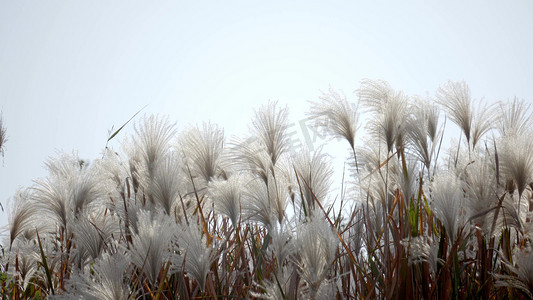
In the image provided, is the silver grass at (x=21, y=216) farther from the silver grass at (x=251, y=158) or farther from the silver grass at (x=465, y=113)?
the silver grass at (x=465, y=113)

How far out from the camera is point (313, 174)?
8.57ft

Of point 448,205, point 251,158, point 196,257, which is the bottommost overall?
point 196,257

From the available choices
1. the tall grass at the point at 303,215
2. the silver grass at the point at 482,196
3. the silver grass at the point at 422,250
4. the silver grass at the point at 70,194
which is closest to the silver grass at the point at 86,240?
the tall grass at the point at 303,215

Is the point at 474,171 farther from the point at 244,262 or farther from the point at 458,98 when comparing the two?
the point at 244,262

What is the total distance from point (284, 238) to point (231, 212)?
0.58 metres

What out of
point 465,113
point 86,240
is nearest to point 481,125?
point 465,113

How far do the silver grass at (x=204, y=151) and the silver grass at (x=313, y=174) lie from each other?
1.63 ft

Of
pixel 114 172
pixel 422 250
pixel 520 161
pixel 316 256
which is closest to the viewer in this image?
pixel 316 256

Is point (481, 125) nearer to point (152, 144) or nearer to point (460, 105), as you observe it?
point (460, 105)

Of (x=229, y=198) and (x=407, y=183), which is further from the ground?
(x=407, y=183)

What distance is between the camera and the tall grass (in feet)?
6.01

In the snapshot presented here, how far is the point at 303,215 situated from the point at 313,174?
0.27 meters

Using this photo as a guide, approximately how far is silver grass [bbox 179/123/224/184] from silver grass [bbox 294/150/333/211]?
1.63 feet

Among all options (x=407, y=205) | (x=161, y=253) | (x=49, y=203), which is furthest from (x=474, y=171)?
(x=49, y=203)
